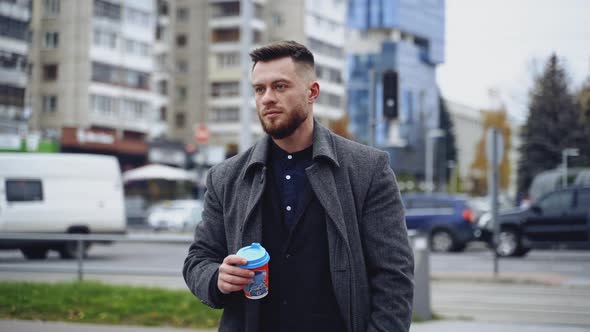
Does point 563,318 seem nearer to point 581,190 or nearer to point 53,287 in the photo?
point 53,287

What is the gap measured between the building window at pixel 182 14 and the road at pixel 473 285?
63.0 m

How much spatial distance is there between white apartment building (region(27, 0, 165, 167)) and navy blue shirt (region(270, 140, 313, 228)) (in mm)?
53906

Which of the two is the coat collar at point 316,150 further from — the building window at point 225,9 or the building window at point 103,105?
the building window at point 225,9

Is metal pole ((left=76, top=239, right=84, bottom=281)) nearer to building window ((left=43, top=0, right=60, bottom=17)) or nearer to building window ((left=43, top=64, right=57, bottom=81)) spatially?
building window ((left=43, top=0, right=60, bottom=17))

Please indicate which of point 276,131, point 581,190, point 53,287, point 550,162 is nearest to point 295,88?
point 276,131

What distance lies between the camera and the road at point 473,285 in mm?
11648

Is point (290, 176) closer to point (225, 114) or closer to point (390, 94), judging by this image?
point (390, 94)

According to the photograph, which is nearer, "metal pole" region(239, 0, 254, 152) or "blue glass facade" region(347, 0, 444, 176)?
"metal pole" region(239, 0, 254, 152)

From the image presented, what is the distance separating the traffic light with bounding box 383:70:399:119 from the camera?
15609 millimetres

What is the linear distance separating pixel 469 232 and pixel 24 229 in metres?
12.4

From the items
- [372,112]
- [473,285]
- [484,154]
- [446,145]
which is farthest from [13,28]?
[446,145]

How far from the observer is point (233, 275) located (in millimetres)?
3029

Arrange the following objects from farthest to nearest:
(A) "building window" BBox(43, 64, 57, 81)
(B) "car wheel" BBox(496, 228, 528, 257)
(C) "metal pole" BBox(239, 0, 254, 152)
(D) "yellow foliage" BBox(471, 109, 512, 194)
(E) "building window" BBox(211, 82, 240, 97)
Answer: (E) "building window" BBox(211, 82, 240, 97)
(A) "building window" BBox(43, 64, 57, 81)
(D) "yellow foliage" BBox(471, 109, 512, 194)
(B) "car wheel" BBox(496, 228, 528, 257)
(C) "metal pole" BBox(239, 0, 254, 152)

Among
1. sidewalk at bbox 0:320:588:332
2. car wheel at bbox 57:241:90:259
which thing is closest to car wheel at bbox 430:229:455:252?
car wheel at bbox 57:241:90:259
